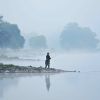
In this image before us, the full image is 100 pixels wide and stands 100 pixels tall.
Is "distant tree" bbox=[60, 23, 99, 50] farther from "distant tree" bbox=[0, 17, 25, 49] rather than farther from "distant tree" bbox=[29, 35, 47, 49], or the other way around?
"distant tree" bbox=[0, 17, 25, 49]

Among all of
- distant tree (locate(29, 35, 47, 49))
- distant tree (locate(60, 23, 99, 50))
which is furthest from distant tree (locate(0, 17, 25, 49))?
distant tree (locate(60, 23, 99, 50))

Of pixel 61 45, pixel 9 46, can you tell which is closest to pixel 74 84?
pixel 9 46

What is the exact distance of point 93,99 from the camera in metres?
15.7

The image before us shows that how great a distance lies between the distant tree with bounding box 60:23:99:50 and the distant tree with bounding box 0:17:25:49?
2509cm

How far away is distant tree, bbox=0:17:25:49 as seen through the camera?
68.8 meters

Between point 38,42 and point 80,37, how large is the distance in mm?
16394

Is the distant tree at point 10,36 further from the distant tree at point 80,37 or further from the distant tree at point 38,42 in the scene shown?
the distant tree at point 80,37

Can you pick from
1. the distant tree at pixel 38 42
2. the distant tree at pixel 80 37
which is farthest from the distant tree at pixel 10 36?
the distant tree at pixel 80 37

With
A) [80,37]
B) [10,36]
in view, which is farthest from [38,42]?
[10,36]

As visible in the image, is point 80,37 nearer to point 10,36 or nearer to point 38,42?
point 38,42

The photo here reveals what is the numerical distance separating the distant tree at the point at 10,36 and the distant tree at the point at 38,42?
535 inches

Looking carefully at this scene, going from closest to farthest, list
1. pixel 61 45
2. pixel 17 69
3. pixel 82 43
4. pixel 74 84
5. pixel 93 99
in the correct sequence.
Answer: pixel 93 99, pixel 74 84, pixel 17 69, pixel 61 45, pixel 82 43

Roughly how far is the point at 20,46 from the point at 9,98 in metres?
58.3

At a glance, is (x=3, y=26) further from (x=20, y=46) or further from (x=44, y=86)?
(x=44, y=86)
